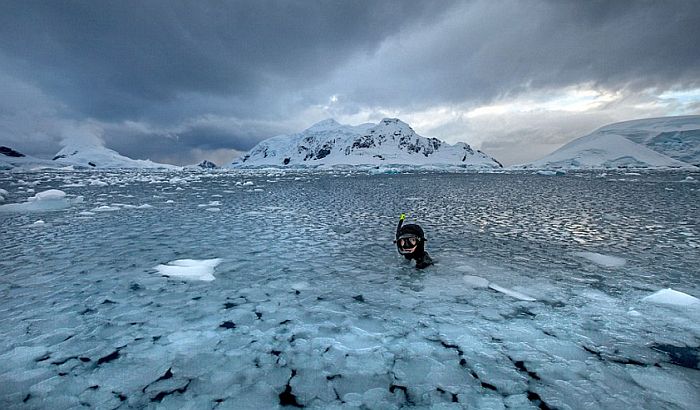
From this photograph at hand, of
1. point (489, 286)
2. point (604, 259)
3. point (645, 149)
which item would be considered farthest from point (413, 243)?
point (645, 149)

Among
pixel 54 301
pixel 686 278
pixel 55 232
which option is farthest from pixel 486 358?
pixel 55 232

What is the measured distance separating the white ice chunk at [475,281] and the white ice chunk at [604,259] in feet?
9.49

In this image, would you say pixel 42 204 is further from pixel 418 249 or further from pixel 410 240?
pixel 418 249

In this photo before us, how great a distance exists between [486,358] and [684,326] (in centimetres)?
286

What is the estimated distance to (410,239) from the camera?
21.9 ft

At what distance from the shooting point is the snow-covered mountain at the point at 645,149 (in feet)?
435

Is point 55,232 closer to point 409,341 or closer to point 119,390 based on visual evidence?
point 119,390

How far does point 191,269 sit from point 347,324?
378cm

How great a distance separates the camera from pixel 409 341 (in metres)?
3.89

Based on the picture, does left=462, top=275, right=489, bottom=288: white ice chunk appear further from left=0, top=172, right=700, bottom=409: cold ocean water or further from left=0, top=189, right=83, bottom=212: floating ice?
left=0, top=189, right=83, bottom=212: floating ice

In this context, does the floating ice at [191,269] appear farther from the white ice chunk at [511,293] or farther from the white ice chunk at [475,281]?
the white ice chunk at [511,293]

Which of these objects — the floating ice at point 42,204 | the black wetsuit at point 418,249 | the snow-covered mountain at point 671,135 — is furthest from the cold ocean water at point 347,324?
the snow-covered mountain at point 671,135

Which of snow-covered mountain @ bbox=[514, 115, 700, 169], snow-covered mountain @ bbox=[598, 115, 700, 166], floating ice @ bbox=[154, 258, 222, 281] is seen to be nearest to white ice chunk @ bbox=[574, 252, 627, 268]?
floating ice @ bbox=[154, 258, 222, 281]

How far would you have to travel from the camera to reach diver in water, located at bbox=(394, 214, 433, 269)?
6562 mm
